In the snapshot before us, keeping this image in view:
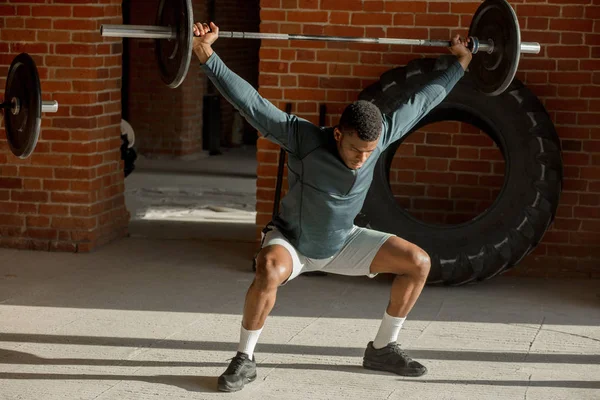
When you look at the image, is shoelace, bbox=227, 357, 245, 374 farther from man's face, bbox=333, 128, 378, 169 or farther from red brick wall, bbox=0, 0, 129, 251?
red brick wall, bbox=0, 0, 129, 251

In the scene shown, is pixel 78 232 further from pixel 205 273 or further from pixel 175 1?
pixel 175 1

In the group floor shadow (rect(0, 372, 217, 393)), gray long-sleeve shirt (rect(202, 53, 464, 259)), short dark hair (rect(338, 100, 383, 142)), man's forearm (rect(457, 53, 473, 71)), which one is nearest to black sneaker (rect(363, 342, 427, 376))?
gray long-sleeve shirt (rect(202, 53, 464, 259))

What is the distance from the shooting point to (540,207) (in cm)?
565

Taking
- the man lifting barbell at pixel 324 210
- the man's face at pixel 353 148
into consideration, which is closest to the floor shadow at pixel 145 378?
the man lifting barbell at pixel 324 210

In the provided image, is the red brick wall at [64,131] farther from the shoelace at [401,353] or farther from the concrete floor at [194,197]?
the shoelace at [401,353]

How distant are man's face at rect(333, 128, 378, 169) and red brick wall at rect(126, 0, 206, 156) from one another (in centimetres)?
775

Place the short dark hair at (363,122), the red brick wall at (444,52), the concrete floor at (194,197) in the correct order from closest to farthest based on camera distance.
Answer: the short dark hair at (363,122) < the red brick wall at (444,52) < the concrete floor at (194,197)

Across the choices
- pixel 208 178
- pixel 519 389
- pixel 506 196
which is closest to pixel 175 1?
pixel 519 389

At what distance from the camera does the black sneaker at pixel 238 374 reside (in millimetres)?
3920

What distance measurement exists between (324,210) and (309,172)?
0.16 meters

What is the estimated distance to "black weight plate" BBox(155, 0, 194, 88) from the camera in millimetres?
3891

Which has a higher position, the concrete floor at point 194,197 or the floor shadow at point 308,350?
the floor shadow at point 308,350

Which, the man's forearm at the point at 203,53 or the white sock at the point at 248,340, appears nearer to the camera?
the man's forearm at the point at 203,53

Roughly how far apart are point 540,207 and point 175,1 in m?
2.53
